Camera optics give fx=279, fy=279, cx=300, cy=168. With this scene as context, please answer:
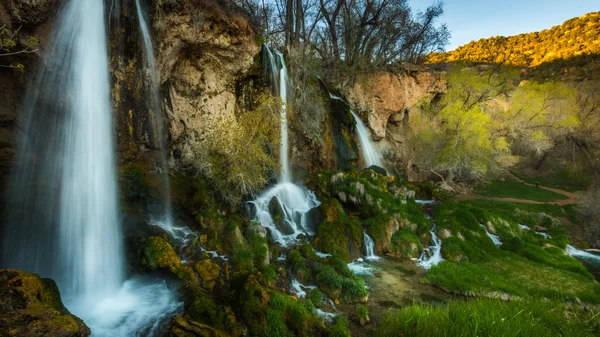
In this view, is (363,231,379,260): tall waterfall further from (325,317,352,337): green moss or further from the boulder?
(325,317,352,337): green moss

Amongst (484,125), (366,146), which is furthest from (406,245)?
(484,125)

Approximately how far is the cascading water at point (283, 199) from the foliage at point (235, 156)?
1.32 metres

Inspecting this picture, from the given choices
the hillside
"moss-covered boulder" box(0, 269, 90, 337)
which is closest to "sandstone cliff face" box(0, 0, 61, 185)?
"moss-covered boulder" box(0, 269, 90, 337)

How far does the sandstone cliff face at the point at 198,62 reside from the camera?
1241 cm

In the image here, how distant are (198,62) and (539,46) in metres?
74.1

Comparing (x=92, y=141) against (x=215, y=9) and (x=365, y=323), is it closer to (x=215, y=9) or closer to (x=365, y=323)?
(x=215, y=9)

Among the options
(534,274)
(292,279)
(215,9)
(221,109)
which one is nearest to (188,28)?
(215,9)

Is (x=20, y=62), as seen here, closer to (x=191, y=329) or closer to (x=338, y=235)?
(x=191, y=329)

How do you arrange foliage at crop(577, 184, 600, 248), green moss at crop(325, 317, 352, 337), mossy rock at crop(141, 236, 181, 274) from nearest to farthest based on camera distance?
green moss at crop(325, 317, 352, 337), mossy rock at crop(141, 236, 181, 274), foliage at crop(577, 184, 600, 248)

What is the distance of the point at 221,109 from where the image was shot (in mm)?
15273

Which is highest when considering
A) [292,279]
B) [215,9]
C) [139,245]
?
[215,9]

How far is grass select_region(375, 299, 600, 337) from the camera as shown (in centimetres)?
388

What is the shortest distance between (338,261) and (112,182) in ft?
27.3

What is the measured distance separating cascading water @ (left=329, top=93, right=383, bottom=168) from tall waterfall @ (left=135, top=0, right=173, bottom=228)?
1537 cm
